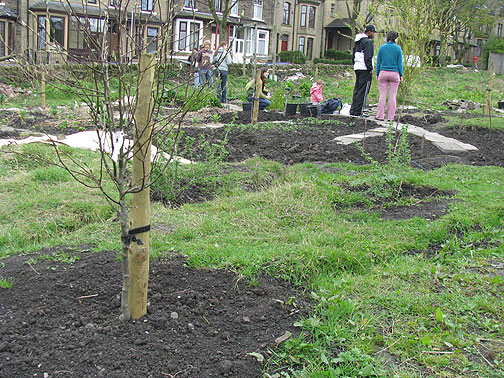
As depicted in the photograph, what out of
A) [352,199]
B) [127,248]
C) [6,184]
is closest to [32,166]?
[6,184]

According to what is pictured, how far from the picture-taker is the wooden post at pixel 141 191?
2.77 metres

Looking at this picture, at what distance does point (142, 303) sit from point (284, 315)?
33.6 inches

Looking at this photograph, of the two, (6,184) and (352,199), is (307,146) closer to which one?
(352,199)

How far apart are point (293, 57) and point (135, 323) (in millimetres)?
43059

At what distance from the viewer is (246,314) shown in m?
3.12

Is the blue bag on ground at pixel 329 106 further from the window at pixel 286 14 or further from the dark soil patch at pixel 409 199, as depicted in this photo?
the window at pixel 286 14

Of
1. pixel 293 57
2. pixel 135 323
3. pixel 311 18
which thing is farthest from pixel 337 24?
pixel 135 323

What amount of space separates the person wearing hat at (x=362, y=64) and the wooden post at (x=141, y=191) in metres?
9.50

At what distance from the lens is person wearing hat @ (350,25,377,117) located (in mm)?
11453

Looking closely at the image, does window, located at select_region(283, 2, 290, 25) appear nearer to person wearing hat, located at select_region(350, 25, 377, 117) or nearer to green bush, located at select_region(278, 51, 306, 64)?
green bush, located at select_region(278, 51, 306, 64)

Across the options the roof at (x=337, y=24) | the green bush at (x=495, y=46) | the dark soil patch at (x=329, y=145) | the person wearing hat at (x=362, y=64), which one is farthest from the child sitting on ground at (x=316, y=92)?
the green bush at (x=495, y=46)

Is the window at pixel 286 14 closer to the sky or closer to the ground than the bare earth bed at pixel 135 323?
closer to the sky

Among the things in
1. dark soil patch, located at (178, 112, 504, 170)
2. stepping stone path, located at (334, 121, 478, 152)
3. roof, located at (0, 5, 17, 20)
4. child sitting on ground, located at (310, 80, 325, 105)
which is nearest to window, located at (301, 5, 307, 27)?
roof, located at (0, 5, 17, 20)

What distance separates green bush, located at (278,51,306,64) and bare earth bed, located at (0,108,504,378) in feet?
135
